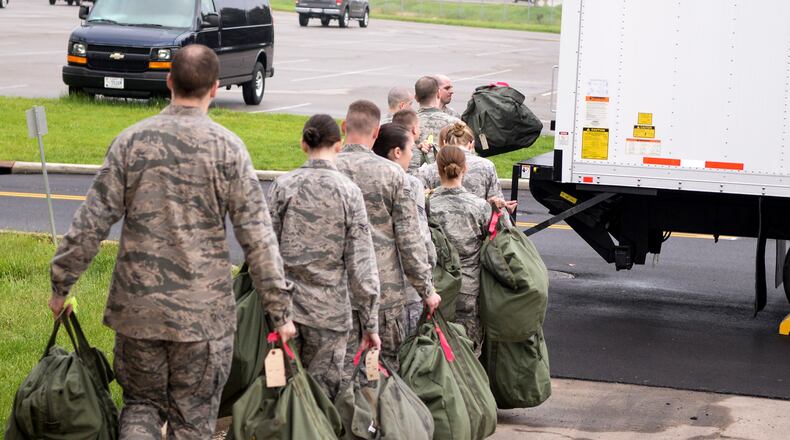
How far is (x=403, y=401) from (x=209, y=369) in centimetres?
102

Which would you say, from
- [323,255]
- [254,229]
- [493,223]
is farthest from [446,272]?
[254,229]

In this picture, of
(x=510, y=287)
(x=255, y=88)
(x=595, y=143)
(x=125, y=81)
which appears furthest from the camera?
(x=255, y=88)

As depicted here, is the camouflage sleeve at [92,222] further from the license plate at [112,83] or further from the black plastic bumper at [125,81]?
the license plate at [112,83]

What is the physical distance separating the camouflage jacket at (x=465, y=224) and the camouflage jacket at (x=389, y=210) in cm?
120

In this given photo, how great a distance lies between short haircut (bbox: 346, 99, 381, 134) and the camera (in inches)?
242

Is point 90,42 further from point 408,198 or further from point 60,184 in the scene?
point 408,198

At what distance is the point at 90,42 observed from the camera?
20.6 m

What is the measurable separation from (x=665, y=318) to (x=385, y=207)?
4.93 metres

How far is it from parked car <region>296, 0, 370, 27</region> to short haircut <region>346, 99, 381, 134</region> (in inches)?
1668

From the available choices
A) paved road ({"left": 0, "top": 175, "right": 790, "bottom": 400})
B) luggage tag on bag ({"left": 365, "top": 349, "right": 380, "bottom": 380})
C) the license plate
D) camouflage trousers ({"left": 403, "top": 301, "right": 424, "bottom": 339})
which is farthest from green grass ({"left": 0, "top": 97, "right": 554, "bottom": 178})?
luggage tag on bag ({"left": 365, "top": 349, "right": 380, "bottom": 380})

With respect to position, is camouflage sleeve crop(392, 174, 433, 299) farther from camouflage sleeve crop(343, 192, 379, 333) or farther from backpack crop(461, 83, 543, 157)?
backpack crop(461, 83, 543, 157)

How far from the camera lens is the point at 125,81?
20.6 metres

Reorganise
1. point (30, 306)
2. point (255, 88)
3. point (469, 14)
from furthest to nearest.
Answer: point (469, 14), point (255, 88), point (30, 306)

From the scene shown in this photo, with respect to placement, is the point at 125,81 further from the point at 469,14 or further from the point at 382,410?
the point at 469,14
